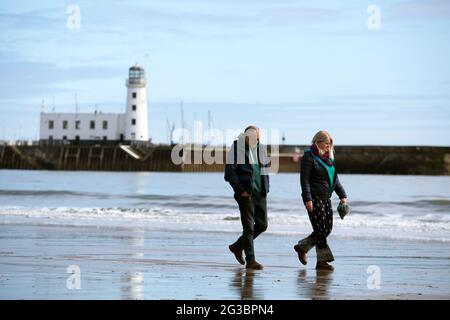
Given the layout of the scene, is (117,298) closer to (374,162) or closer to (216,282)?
(216,282)

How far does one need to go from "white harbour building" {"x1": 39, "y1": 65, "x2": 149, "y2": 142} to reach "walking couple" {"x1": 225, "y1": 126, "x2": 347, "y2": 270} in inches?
3316

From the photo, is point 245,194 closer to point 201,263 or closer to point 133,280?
point 201,263

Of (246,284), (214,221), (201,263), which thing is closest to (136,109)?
(214,221)

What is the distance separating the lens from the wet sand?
832 centimetres

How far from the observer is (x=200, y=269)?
406 inches

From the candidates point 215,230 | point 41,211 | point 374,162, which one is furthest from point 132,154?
point 215,230

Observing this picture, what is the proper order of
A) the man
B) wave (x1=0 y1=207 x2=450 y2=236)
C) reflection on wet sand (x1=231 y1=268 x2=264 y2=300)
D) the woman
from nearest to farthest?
1. reflection on wet sand (x1=231 y1=268 x2=264 y2=300)
2. the woman
3. the man
4. wave (x1=0 y1=207 x2=450 y2=236)

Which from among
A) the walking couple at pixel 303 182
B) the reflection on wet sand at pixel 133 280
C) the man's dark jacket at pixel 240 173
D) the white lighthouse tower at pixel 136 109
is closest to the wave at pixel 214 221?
the reflection on wet sand at pixel 133 280

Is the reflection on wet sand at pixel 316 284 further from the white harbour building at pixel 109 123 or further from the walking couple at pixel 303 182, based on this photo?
the white harbour building at pixel 109 123

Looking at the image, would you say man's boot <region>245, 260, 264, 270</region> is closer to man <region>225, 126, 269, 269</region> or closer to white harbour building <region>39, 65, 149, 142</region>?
man <region>225, 126, 269, 269</region>

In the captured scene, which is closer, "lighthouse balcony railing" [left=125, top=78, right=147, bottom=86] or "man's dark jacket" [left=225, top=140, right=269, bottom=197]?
"man's dark jacket" [left=225, top=140, right=269, bottom=197]

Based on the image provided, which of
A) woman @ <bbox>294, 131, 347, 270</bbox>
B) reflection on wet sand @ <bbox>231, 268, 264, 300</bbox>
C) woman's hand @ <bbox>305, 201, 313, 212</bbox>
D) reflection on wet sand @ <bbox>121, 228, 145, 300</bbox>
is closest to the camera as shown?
reflection on wet sand @ <bbox>121, 228, 145, 300</bbox>

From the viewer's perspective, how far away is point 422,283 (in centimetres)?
926

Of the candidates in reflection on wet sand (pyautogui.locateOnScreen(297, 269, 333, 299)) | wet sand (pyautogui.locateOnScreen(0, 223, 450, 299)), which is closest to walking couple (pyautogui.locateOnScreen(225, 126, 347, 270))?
wet sand (pyautogui.locateOnScreen(0, 223, 450, 299))
